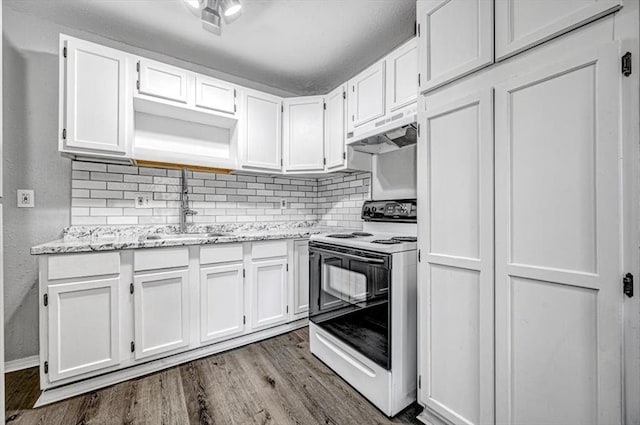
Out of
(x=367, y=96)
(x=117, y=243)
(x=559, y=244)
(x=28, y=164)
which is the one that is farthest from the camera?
(x=367, y=96)

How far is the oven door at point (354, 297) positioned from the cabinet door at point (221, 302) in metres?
0.61

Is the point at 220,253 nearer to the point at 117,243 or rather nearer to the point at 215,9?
the point at 117,243

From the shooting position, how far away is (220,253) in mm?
2189

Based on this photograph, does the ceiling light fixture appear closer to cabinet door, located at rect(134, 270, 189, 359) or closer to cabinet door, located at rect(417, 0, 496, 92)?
cabinet door, located at rect(417, 0, 496, 92)

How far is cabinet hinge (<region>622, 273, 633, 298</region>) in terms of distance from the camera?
852mm

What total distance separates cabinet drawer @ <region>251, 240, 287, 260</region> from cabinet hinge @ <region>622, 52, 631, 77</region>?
2.22 metres

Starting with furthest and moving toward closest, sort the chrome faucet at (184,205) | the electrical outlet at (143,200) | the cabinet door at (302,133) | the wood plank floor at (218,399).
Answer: the cabinet door at (302,133) < the chrome faucet at (184,205) < the electrical outlet at (143,200) < the wood plank floor at (218,399)

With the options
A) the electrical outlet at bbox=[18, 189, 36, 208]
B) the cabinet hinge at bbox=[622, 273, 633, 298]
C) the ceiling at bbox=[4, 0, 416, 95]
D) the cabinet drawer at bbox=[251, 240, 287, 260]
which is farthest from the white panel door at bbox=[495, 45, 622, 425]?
the electrical outlet at bbox=[18, 189, 36, 208]

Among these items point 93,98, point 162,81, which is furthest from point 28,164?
point 162,81

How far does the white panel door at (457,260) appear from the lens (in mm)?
1211

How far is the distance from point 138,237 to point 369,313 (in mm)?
1882

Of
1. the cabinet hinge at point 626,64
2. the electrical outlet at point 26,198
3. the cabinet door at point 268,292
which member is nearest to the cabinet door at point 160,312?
the cabinet door at point 268,292

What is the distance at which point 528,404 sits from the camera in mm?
1082

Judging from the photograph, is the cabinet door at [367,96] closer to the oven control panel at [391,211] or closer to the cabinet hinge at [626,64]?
the oven control panel at [391,211]
